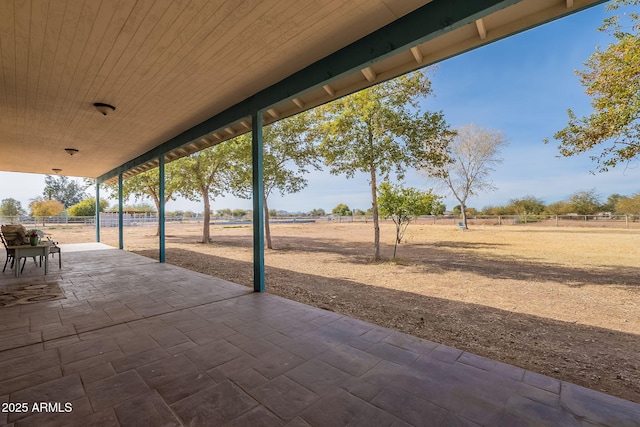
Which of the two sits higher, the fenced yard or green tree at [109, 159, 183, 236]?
green tree at [109, 159, 183, 236]

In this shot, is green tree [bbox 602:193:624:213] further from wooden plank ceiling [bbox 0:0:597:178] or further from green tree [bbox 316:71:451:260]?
wooden plank ceiling [bbox 0:0:597:178]

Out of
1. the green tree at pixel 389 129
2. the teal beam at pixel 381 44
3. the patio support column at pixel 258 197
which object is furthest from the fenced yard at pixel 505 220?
the teal beam at pixel 381 44

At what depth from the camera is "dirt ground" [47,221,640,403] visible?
8.57 feet

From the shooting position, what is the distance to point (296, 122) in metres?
10.6

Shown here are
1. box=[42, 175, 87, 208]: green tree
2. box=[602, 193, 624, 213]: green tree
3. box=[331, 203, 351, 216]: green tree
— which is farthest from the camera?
box=[331, 203, 351, 216]: green tree

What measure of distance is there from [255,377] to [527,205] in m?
30.4

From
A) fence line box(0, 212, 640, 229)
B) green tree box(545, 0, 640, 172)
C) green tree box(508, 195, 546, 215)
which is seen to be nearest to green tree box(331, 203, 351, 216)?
fence line box(0, 212, 640, 229)

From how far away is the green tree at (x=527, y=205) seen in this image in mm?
24427

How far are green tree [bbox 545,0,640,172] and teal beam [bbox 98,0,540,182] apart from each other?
11.9ft

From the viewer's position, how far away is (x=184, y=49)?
2.70 meters

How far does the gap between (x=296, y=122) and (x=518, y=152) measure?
58.4 ft

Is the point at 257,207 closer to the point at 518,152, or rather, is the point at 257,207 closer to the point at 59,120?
the point at 59,120

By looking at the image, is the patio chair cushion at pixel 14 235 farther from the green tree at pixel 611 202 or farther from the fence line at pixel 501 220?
the green tree at pixel 611 202

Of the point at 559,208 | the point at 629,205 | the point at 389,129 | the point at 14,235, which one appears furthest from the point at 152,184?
the point at 559,208
